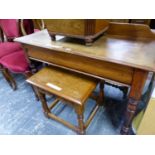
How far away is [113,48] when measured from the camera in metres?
0.85

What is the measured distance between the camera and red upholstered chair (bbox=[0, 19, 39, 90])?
1.42m

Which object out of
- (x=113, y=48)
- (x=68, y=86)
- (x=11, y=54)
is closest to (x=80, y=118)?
(x=68, y=86)

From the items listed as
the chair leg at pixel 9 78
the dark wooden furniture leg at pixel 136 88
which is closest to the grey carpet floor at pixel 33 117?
the chair leg at pixel 9 78

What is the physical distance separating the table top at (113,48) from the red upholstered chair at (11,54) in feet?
1.33

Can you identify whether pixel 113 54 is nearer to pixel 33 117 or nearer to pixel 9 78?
pixel 33 117

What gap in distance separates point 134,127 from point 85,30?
86 cm

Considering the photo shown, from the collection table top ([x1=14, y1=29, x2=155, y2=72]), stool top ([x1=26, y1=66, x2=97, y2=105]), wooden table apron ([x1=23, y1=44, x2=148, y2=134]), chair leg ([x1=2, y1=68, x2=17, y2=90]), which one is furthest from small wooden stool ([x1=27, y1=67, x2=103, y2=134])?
chair leg ([x1=2, y1=68, x2=17, y2=90])

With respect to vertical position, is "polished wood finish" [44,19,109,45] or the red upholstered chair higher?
"polished wood finish" [44,19,109,45]

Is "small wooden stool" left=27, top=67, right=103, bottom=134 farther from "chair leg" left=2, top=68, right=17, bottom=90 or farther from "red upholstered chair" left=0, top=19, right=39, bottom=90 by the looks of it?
"chair leg" left=2, top=68, right=17, bottom=90

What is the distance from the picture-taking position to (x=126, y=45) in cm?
88

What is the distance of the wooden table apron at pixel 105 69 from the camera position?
2.46 ft

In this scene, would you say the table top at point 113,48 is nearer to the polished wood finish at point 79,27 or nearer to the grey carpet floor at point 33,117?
the polished wood finish at point 79,27

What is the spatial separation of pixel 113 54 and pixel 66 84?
1.36ft
